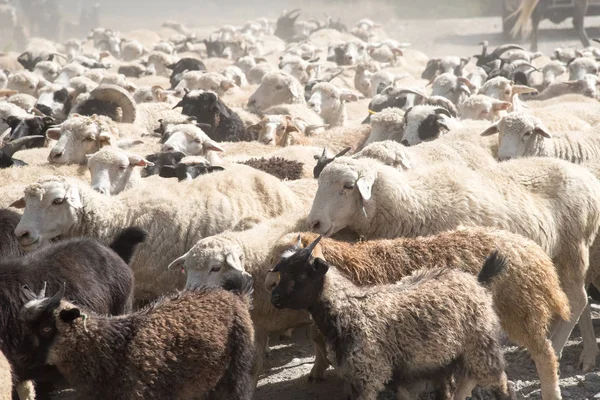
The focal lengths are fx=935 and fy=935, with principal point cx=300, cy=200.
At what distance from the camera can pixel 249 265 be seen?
5.55 metres

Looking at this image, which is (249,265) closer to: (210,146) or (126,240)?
(126,240)

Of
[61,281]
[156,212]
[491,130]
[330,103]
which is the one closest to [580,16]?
[330,103]

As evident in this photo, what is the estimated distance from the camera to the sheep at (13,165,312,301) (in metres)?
6.20

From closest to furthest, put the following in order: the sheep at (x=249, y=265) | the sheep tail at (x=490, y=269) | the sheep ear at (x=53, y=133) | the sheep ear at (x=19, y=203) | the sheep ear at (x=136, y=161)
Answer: the sheep tail at (x=490, y=269) → the sheep at (x=249, y=265) → the sheep ear at (x=19, y=203) → the sheep ear at (x=136, y=161) → the sheep ear at (x=53, y=133)

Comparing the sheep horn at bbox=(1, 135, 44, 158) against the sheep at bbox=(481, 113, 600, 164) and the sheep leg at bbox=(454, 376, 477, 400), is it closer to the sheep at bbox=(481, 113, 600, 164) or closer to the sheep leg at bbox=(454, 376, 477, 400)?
the sheep at bbox=(481, 113, 600, 164)

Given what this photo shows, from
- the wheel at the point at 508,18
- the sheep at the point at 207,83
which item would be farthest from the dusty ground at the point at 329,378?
the wheel at the point at 508,18

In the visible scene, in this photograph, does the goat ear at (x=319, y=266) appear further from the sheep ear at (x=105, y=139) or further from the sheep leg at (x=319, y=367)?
the sheep ear at (x=105, y=139)

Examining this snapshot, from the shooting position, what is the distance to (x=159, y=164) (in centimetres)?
809

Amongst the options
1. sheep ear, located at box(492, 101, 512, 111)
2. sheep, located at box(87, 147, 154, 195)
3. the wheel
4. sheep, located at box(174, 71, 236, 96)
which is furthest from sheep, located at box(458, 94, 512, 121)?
the wheel

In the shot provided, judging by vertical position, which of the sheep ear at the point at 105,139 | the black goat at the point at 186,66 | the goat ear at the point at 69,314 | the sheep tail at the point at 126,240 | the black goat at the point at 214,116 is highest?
the goat ear at the point at 69,314

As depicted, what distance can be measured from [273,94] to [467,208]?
6346mm

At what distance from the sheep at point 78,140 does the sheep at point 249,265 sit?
8.10ft

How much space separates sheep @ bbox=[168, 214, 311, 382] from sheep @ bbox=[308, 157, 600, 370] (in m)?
0.44

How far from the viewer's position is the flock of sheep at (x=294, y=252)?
455cm
